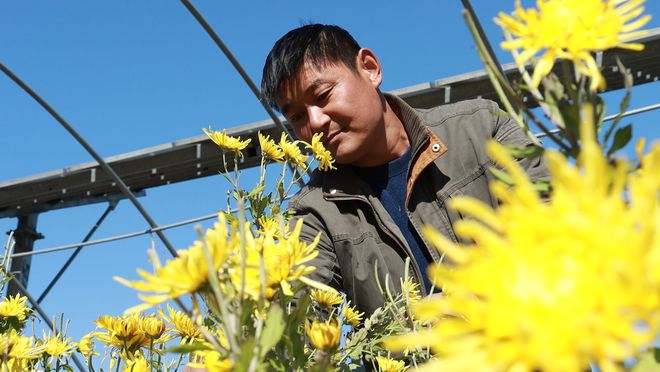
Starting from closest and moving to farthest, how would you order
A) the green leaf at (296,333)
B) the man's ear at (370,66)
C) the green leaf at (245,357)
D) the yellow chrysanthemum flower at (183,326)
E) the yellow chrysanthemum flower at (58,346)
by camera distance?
the green leaf at (245,357) < the green leaf at (296,333) < the yellow chrysanthemum flower at (183,326) < the yellow chrysanthemum flower at (58,346) < the man's ear at (370,66)

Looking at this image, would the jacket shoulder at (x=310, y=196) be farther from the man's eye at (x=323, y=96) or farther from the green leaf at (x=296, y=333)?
the green leaf at (x=296, y=333)

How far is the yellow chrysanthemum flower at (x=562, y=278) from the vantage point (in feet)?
0.71

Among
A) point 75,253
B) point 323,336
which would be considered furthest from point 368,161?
point 75,253

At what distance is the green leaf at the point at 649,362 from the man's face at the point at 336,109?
1341 millimetres

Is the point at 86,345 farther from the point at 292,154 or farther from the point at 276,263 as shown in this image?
the point at 276,263

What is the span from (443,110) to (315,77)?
1.46ft

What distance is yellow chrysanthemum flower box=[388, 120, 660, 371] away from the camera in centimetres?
22

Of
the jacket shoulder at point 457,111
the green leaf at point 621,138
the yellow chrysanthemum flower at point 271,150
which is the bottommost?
the green leaf at point 621,138

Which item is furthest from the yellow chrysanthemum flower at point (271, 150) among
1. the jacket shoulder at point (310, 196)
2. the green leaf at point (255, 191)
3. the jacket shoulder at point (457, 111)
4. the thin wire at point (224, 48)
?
the thin wire at point (224, 48)

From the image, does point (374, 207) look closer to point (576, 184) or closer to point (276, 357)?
point (276, 357)

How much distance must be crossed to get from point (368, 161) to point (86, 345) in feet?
3.47

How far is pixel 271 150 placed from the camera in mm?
1274

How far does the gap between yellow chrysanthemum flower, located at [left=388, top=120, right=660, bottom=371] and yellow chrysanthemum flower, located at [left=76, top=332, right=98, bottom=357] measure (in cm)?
78

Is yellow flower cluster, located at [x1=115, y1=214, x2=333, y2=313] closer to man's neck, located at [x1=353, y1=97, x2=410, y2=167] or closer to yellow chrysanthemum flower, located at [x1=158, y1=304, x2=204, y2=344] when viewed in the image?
yellow chrysanthemum flower, located at [x1=158, y1=304, x2=204, y2=344]
